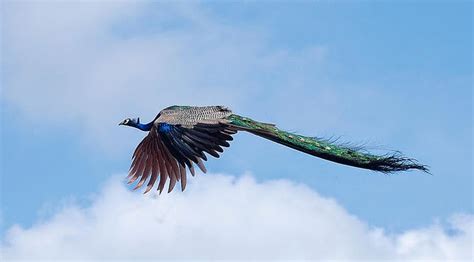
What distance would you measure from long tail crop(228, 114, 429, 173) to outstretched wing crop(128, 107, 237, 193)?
0.29 m

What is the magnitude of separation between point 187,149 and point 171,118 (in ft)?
2.15

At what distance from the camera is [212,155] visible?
35.9 ft

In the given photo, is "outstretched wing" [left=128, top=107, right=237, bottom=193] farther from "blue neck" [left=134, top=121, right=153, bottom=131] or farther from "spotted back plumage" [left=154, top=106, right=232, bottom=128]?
"blue neck" [left=134, top=121, right=153, bottom=131]

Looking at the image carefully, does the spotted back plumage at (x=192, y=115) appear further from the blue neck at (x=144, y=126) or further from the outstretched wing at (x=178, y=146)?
the blue neck at (x=144, y=126)

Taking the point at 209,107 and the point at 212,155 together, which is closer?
the point at 212,155

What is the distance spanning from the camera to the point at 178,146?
1099 cm

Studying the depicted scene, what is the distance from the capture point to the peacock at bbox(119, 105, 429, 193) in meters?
10.9

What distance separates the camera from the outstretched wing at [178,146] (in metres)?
10.9

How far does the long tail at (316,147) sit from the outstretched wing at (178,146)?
29cm

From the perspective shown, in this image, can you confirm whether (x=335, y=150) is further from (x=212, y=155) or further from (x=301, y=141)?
(x=212, y=155)

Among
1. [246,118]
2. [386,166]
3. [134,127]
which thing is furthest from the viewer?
[134,127]

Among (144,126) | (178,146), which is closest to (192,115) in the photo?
(178,146)

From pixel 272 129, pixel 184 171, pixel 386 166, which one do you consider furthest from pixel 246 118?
pixel 386 166

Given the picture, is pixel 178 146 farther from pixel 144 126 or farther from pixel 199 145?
pixel 144 126
